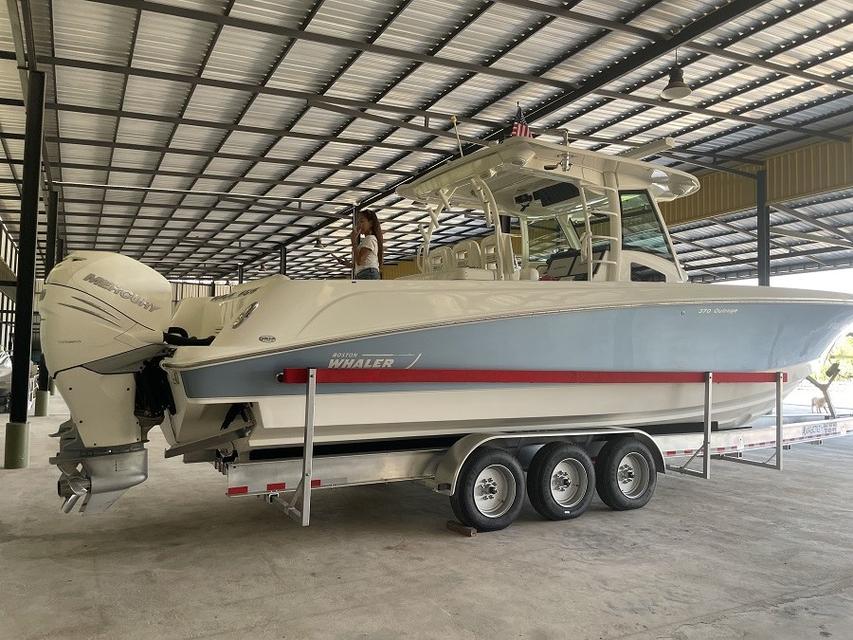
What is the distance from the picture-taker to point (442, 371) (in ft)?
13.9

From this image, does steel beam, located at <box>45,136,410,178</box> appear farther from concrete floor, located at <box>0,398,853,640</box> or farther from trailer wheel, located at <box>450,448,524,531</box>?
trailer wheel, located at <box>450,448,524,531</box>

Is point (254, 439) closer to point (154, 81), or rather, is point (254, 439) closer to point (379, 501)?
→ point (379, 501)

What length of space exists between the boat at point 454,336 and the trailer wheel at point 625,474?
0.74ft

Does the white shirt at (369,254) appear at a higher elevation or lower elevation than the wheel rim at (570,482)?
higher

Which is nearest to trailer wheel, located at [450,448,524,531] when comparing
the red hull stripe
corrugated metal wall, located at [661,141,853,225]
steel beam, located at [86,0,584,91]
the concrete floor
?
the concrete floor

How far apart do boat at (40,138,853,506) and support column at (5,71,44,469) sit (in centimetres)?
332

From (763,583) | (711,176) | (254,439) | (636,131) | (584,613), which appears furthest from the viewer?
(711,176)

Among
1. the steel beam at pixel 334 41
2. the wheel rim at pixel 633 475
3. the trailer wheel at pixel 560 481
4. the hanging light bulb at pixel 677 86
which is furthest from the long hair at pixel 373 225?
the hanging light bulb at pixel 677 86

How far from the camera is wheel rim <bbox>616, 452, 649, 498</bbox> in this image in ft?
17.2

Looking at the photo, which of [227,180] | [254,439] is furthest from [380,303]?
[227,180]

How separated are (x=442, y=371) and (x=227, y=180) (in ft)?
35.5

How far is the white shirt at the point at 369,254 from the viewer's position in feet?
15.8

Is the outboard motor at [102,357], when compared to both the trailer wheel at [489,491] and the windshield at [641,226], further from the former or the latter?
the windshield at [641,226]

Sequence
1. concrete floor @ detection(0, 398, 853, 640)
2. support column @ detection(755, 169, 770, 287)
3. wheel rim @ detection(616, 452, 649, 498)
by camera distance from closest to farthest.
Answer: concrete floor @ detection(0, 398, 853, 640)
wheel rim @ detection(616, 452, 649, 498)
support column @ detection(755, 169, 770, 287)
